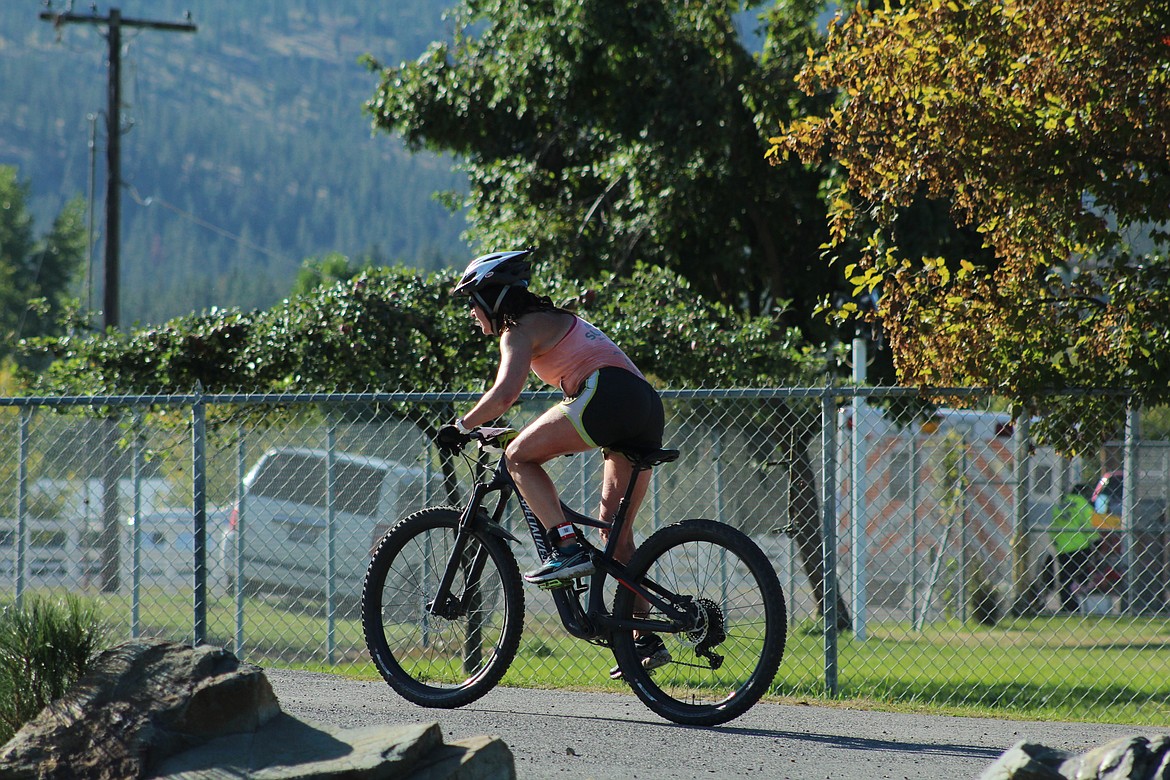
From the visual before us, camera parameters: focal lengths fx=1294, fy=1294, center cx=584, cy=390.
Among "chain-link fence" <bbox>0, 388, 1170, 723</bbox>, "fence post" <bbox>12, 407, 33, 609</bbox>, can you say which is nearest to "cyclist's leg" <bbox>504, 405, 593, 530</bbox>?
"chain-link fence" <bbox>0, 388, 1170, 723</bbox>

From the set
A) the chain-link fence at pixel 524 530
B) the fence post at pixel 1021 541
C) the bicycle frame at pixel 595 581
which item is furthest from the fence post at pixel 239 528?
the fence post at pixel 1021 541

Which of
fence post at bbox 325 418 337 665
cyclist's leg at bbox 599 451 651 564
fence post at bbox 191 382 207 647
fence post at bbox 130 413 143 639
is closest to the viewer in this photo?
cyclist's leg at bbox 599 451 651 564

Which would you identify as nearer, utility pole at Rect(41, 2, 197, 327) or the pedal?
the pedal

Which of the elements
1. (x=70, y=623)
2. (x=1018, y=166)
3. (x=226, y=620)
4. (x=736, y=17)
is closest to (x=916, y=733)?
(x=1018, y=166)

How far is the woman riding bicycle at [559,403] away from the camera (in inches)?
208

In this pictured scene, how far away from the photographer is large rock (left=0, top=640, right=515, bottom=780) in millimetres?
4035

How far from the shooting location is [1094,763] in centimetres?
373

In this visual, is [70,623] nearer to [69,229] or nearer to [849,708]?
[849,708]

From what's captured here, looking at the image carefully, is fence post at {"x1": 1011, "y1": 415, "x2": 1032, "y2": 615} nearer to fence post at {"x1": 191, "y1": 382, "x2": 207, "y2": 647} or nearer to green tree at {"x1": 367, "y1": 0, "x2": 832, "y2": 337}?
green tree at {"x1": 367, "y1": 0, "x2": 832, "y2": 337}

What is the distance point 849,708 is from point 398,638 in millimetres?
2317

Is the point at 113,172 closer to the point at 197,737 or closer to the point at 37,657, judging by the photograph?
the point at 37,657

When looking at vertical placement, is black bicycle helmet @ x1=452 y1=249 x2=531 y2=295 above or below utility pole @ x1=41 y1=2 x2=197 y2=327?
below

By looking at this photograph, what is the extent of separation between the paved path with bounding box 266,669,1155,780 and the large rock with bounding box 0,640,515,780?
0.71 metres

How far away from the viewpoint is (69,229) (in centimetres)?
6562
